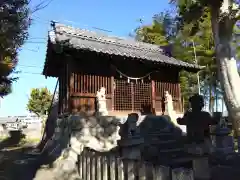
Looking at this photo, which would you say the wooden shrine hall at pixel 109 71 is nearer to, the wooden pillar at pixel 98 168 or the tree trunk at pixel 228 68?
the tree trunk at pixel 228 68

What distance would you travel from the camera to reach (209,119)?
24.7ft

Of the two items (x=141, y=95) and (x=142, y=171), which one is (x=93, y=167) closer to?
(x=142, y=171)

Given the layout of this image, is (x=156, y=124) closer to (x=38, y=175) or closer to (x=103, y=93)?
(x=103, y=93)

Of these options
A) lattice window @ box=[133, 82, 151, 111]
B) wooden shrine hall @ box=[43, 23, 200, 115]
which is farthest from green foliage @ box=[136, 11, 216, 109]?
lattice window @ box=[133, 82, 151, 111]

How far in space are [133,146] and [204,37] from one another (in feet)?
78.5

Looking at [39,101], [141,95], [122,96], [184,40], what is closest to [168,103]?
[141,95]

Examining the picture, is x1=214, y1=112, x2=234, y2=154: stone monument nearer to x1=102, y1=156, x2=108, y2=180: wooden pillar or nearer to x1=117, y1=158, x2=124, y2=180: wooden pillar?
x1=102, y1=156, x2=108, y2=180: wooden pillar

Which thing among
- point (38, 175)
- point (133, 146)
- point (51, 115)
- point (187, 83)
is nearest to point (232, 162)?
point (133, 146)

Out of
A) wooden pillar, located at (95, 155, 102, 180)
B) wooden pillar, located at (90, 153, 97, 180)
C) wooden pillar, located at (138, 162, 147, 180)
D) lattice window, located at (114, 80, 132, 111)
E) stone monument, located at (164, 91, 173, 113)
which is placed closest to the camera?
wooden pillar, located at (138, 162, 147, 180)

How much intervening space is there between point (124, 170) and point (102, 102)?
7.59m

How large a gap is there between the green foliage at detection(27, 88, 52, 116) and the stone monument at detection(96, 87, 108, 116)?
25.2 meters

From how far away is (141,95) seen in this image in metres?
14.0

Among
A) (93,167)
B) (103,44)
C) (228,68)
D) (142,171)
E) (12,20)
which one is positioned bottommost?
(93,167)

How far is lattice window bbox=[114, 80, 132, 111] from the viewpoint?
43.1 feet
